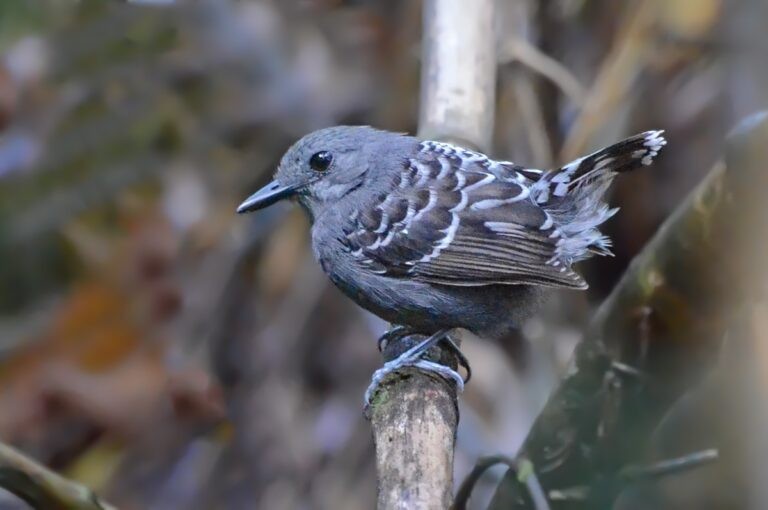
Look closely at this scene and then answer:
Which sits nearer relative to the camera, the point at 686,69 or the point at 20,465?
the point at 20,465

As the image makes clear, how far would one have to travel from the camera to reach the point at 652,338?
3.21m

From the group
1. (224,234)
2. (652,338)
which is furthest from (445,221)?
(224,234)

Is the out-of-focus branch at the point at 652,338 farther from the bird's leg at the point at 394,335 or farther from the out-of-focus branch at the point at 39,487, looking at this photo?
the out-of-focus branch at the point at 39,487

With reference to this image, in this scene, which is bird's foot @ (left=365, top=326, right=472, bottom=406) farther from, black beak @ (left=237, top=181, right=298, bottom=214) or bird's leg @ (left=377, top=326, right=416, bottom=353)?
black beak @ (left=237, top=181, right=298, bottom=214)

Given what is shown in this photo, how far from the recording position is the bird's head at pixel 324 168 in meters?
3.48

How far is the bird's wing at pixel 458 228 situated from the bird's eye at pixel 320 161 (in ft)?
0.72

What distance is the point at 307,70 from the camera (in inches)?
204

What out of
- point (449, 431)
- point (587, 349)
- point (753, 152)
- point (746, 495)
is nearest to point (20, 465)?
point (449, 431)

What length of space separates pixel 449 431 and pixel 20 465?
1.07 meters

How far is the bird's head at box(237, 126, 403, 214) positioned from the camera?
348 cm

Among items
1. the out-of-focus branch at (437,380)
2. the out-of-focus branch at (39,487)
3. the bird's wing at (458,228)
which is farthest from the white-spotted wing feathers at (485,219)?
the out-of-focus branch at (39,487)

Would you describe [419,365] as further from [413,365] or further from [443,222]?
[443,222]

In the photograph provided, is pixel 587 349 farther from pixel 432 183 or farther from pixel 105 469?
pixel 105 469

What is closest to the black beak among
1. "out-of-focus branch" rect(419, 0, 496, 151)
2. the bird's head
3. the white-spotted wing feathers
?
the bird's head
